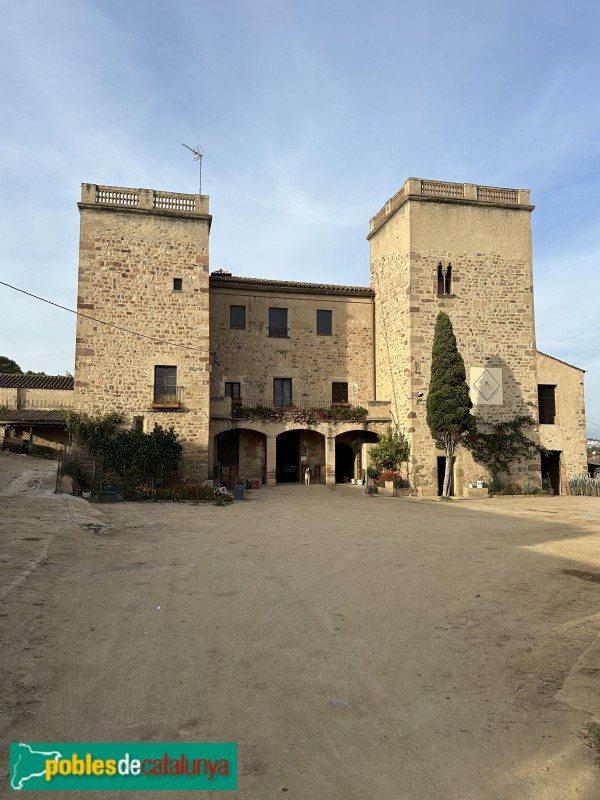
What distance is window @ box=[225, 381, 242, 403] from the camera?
2256 centimetres

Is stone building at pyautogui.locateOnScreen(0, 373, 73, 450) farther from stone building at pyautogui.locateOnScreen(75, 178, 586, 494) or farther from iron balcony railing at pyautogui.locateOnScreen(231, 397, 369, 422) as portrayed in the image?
iron balcony railing at pyautogui.locateOnScreen(231, 397, 369, 422)

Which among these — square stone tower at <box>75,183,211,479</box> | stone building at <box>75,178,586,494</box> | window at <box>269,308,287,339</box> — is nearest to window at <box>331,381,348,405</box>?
stone building at <box>75,178,586,494</box>

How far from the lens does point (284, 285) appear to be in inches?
921

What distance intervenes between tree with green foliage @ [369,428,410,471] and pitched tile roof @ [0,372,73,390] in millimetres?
21422

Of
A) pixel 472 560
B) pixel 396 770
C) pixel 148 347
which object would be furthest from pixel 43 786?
pixel 148 347

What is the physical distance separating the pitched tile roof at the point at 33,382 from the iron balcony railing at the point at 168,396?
56.1 feet

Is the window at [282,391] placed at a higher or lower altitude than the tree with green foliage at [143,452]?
higher

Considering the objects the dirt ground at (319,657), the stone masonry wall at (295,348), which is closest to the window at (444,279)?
the stone masonry wall at (295,348)

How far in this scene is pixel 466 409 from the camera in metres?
18.8

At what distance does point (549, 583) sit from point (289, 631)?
12.8 feet

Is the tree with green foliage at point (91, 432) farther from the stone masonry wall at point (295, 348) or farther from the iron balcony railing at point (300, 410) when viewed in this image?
the stone masonry wall at point (295, 348)

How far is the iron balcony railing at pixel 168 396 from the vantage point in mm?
18953

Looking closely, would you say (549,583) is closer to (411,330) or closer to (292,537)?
(292,537)

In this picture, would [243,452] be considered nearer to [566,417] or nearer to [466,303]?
[466,303]
